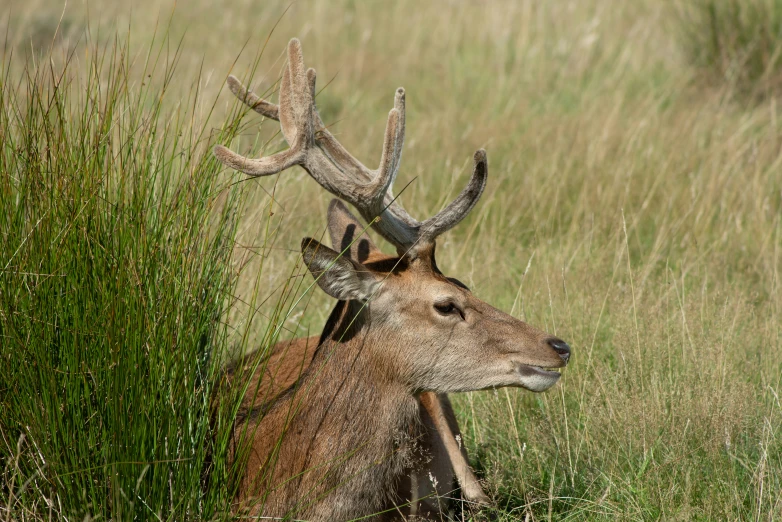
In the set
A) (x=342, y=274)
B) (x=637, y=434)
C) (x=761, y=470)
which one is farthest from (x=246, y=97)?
(x=761, y=470)

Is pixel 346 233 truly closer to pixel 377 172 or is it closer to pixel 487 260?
pixel 377 172

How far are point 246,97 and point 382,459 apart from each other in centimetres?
148

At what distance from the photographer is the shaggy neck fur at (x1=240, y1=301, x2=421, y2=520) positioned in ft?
11.3

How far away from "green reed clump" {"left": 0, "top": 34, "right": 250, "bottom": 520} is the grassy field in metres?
0.01

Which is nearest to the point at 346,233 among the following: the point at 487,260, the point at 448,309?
the point at 448,309

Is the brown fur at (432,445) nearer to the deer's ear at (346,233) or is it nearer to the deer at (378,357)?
the deer at (378,357)

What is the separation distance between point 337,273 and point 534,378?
2.63ft

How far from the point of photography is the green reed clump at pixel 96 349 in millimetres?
3027

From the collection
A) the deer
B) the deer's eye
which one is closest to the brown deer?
the deer

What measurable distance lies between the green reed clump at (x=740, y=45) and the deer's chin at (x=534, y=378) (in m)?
5.58

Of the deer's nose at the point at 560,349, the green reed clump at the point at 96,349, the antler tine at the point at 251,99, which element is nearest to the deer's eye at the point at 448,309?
the deer's nose at the point at 560,349

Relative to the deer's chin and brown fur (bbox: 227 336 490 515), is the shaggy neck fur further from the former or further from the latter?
the deer's chin

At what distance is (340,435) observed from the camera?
3.53m

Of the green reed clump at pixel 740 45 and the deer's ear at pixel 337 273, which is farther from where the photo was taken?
the green reed clump at pixel 740 45
